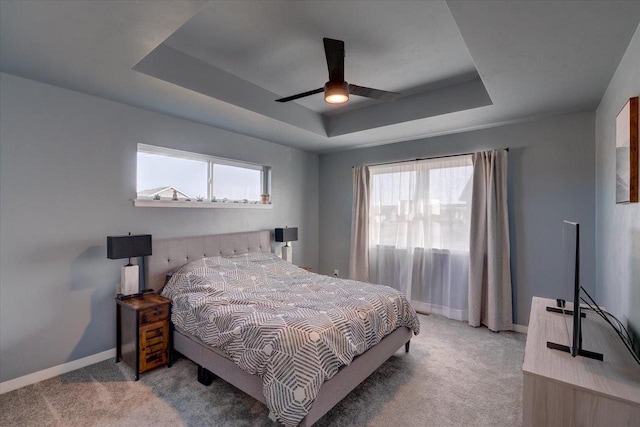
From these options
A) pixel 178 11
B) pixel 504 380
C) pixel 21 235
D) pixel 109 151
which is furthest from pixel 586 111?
pixel 21 235

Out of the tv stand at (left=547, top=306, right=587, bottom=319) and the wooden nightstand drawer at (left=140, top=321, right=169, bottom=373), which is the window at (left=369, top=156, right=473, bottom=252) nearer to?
the tv stand at (left=547, top=306, right=587, bottom=319)

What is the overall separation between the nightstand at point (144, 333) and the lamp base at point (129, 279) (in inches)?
4.0

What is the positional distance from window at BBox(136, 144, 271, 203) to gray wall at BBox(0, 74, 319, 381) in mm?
158

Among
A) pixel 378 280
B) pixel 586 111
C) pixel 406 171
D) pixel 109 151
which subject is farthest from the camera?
pixel 378 280

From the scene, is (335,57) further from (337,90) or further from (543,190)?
(543,190)

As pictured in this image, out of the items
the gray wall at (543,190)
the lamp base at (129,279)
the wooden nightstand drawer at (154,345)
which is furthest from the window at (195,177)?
the gray wall at (543,190)

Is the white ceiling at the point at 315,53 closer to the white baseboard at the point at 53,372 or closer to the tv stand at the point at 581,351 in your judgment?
the tv stand at the point at 581,351

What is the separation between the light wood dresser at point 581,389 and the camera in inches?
48.2

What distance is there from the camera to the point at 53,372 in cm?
262

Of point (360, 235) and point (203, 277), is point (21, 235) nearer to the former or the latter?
point (203, 277)

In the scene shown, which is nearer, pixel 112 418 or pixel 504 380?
pixel 112 418

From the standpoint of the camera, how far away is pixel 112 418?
2.07 meters

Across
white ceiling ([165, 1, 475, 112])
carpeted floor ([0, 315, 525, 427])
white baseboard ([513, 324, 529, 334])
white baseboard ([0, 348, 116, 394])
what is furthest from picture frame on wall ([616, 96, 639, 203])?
white baseboard ([0, 348, 116, 394])

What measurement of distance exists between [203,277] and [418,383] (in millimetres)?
2260
